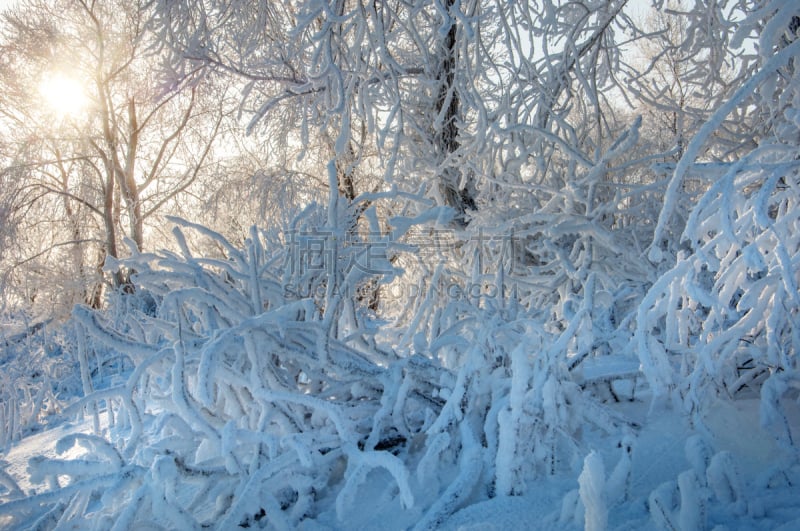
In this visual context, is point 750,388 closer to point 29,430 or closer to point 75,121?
point 29,430

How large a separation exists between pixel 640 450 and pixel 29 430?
17.6 ft

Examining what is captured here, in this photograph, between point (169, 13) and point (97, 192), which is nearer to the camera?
point (169, 13)

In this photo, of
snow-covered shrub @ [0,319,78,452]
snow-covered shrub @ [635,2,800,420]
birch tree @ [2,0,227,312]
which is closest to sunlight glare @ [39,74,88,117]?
birch tree @ [2,0,227,312]

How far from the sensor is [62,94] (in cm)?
999

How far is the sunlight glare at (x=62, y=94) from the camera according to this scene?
390 inches

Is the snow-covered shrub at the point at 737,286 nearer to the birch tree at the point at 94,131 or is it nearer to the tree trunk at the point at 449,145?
the tree trunk at the point at 449,145

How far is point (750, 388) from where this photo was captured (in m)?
1.56

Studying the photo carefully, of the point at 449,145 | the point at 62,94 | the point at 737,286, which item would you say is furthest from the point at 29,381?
the point at 737,286

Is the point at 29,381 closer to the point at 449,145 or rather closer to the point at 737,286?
the point at 449,145

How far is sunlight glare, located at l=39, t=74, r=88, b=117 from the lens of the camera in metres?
9.91

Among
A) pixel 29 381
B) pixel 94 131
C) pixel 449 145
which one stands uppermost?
pixel 94 131

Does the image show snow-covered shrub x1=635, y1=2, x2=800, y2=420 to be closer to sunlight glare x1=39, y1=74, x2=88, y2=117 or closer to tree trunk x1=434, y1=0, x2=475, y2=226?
tree trunk x1=434, y1=0, x2=475, y2=226

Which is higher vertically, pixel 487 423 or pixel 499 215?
pixel 499 215

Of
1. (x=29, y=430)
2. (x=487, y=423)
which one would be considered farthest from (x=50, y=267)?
(x=487, y=423)
